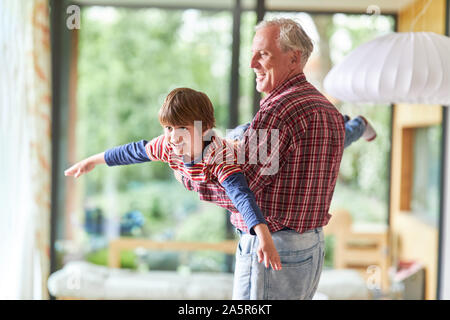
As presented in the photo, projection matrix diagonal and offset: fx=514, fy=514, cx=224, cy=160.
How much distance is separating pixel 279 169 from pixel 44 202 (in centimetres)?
160

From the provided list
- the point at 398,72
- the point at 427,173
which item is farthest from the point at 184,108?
the point at 427,173

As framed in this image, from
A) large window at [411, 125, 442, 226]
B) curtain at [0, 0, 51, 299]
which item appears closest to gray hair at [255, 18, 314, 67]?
curtain at [0, 0, 51, 299]

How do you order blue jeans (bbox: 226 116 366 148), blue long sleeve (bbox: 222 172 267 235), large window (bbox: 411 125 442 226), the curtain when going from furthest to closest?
large window (bbox: 411 125 442 226), the curtain, blue jeans (bbox: 226 116 366 148), blue long sleeve (bbox: 222 172 267 235)

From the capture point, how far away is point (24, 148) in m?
1.93

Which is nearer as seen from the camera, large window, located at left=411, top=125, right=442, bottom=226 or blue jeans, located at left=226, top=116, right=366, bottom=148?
blue jeans, located at left=226, top=116, right=366, bottom=148

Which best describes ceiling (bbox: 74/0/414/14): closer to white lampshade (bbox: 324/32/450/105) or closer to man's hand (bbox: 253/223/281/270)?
white lampshade (bbox: 324/32/450/105)

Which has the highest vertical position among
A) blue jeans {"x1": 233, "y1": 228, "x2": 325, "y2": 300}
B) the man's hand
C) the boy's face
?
the boy's face

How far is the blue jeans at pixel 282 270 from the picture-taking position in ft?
2.96

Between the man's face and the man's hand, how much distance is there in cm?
26

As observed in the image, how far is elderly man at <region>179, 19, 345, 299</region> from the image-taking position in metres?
0.84

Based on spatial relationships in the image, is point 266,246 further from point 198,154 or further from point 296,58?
point 296,58

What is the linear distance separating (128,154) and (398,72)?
63 centimetres

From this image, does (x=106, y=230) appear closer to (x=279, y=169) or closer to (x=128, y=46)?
(x=128, y=46)

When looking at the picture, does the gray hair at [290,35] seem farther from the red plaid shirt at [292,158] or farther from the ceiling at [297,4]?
the ceiling at [297,4]
